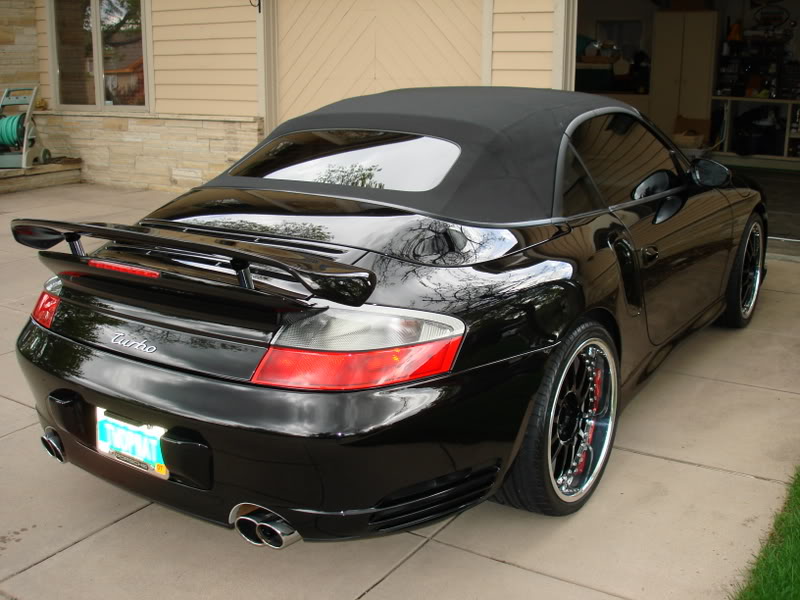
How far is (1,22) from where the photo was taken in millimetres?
11844

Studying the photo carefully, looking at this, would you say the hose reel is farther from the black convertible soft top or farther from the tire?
the tire

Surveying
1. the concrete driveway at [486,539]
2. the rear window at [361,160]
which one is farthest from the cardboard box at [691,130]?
the rear window at [361,160]

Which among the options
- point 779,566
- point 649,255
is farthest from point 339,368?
point 649,255

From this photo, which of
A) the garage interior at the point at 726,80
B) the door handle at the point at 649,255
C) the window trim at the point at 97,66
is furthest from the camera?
the garage interior at the point at 726,80

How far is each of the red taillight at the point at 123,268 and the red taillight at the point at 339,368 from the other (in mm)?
448

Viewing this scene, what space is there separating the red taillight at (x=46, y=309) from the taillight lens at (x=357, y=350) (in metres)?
0.92

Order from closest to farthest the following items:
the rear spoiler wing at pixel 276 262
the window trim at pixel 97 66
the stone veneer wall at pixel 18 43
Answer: the rear spoiler wing at pixel 276 262 → the window trim at pixel 97 66 → the stone veneer wall at pixel 18 43

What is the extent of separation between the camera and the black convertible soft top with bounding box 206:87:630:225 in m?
3.11

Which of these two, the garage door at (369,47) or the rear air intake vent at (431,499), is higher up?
the garage door at (369,47)

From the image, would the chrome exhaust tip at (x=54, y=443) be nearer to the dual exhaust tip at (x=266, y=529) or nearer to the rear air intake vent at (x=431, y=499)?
the dual exhaust tip at (x=266, y=529)

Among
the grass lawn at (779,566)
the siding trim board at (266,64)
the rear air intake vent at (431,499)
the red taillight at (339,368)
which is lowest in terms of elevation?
the grass lawn at (779,566)

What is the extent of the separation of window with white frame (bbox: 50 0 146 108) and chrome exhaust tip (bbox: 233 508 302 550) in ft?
31.7

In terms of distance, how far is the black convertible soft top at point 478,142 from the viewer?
123 inches

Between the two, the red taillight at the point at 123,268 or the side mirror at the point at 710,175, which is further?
the side mirror at the point at 710,175
